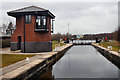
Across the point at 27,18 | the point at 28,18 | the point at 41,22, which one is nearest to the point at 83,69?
the point at 41,22

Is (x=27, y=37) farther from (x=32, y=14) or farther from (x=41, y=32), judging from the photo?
(x=32, y=14)

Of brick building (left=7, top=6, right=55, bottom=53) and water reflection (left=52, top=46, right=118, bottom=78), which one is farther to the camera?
brick building (left=7, top=6, right=55, bottom=53)

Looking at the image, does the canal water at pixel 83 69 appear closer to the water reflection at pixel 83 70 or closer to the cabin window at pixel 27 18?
the water reflection at pixel 83 70

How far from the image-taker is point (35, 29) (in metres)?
19.3

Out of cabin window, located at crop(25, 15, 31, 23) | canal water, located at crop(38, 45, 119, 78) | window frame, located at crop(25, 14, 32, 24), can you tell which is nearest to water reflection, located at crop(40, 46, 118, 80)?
canal water, located at crop(38, 45, 119, 78)

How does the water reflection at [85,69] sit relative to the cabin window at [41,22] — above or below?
below

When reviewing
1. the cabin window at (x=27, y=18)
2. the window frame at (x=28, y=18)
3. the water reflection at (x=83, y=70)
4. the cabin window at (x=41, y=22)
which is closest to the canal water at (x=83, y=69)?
the water reflection at (x=83, y=70)

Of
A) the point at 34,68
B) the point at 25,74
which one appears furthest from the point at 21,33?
the point at 25,74

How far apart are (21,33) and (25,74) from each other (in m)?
12.2

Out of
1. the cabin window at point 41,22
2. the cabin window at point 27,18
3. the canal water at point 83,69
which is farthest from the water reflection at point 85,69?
the cabin window at point 27,18

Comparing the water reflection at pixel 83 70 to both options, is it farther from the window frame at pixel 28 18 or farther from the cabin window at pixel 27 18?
the cabin window at pixel 27 18

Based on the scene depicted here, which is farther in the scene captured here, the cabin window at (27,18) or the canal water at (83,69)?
the cabin window at (27,18)

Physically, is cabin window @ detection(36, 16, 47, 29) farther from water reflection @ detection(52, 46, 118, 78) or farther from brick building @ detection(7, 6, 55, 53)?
water reflection @ detection(52, 46, 118, 78)

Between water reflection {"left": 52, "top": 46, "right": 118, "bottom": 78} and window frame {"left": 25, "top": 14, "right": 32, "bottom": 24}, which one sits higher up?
window frame {"left": 25, "top": 14, "right": 32, "bottom": 24}
